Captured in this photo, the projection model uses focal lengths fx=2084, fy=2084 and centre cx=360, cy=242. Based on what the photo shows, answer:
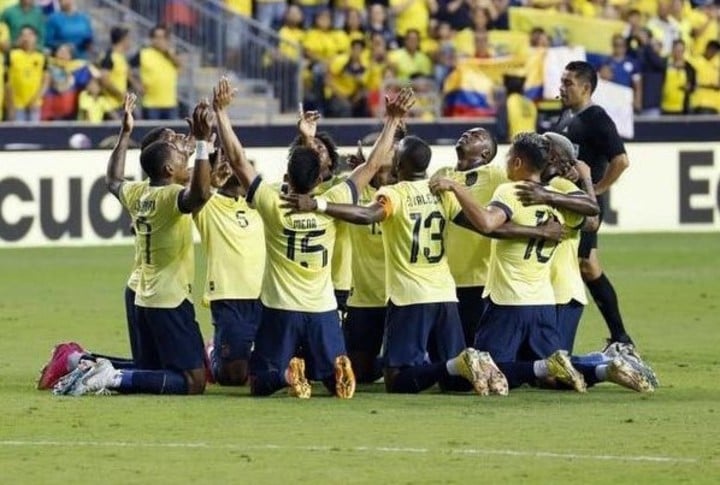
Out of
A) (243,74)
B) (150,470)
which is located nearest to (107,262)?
(243,74)

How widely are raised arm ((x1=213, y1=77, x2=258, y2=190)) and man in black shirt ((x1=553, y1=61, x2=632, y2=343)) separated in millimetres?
3096

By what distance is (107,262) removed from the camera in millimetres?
24391

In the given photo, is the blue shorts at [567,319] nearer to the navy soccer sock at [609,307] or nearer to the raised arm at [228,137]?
the navy soccer sock at [609,307]

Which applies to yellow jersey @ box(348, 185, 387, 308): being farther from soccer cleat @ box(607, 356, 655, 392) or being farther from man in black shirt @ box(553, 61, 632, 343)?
man in black shirt @ box(553, 61, 632, 343)

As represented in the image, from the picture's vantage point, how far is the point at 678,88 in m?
30.9

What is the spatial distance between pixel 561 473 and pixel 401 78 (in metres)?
20.5

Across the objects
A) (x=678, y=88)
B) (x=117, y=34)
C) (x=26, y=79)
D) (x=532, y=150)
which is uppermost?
(x=117, y=34)

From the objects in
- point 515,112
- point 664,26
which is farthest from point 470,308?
point 664,26

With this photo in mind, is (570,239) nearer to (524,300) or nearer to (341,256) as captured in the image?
(524,300)

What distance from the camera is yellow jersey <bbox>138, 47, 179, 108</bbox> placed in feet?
92.9

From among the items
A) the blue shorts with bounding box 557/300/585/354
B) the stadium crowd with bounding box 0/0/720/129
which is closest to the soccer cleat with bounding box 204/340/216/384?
the blue shorts with bounding box 557/300/585/354

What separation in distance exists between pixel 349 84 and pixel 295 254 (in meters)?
17.2

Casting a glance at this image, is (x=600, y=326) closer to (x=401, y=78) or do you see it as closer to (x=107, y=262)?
(x=107, y=262)

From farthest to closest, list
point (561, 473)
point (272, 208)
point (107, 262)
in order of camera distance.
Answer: point (107, 262) → point (272, 208) → point (561, 473)
